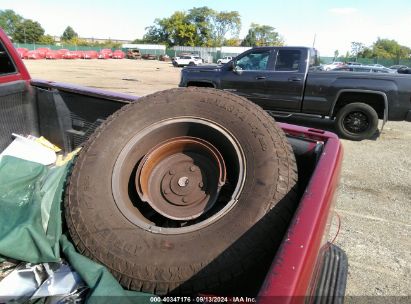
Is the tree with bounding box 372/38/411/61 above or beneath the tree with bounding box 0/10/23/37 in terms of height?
beneath

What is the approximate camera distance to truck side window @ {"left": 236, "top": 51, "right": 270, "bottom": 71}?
8227mm

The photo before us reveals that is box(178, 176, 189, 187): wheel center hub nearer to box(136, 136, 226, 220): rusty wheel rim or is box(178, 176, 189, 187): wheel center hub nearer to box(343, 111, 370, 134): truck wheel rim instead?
box(136, 136, 226, 220): rusty wheel rim

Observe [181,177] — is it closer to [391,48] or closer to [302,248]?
[302,248]

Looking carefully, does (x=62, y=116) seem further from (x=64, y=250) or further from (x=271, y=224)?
(x=271, y=224)

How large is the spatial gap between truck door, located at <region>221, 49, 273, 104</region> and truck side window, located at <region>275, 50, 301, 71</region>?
0.18 m

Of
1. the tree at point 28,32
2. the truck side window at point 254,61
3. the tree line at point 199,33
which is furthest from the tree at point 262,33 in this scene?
the truck side window at point 254,61

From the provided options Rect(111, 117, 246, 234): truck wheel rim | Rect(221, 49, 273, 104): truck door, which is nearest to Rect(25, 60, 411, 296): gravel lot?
Rect(111, 117, 246, 234): truck wheel rim

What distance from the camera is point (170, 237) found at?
1.60 metres

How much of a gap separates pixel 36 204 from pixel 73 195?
218 mm

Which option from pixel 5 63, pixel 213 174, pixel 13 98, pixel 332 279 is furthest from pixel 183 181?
pixel 5 63

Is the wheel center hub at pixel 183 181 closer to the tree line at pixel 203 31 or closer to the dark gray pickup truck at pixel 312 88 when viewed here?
the dark gray pickup truck at pixel 312 88

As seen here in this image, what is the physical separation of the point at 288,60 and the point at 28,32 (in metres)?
107

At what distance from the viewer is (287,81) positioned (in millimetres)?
7816

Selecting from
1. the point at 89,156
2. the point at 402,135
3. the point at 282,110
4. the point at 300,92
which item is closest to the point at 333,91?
the point at 300,92
